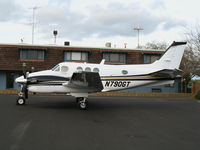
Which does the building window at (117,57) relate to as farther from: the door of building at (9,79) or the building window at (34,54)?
the door of building at (9,79)

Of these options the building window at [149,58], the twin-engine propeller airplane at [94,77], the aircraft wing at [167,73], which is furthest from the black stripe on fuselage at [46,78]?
the building window at [149,58]

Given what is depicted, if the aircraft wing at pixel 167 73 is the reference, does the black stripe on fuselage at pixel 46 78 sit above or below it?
below

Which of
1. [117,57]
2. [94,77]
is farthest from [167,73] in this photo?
[117,57]

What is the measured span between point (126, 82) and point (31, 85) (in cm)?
578

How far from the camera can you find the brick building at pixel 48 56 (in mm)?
21938

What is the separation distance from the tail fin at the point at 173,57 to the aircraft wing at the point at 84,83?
5.01 metres

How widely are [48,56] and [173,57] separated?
620 inches

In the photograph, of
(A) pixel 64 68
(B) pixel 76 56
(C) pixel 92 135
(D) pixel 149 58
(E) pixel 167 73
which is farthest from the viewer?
(D) pixel 149 58

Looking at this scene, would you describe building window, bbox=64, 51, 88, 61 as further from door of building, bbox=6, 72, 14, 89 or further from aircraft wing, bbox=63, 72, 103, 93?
aircraft wing, bbox=63, 72, 103, 93

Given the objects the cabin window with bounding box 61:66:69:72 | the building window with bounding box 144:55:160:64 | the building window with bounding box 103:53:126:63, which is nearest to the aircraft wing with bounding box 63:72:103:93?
the cabin window with bounding box 61:66:69:72

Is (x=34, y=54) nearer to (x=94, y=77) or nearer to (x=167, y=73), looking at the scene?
(x=94, y=77)

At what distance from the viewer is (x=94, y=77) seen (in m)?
9.38

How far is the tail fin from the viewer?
11.8 meters

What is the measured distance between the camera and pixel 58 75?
10.5m
